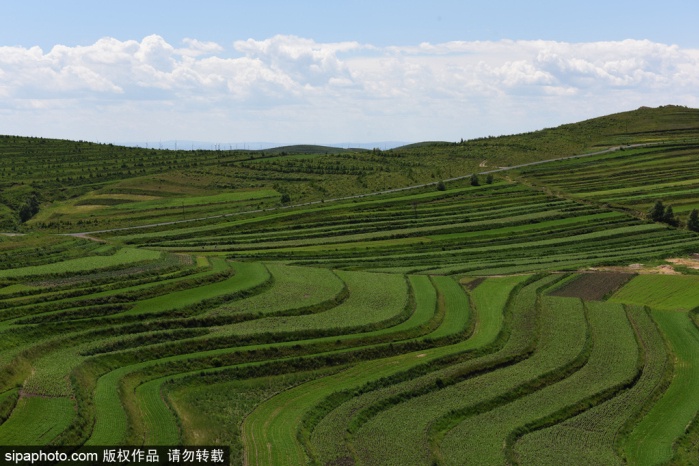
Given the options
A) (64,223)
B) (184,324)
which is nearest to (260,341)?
(184,324)

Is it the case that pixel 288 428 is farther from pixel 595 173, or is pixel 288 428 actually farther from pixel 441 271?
pixel 595 173

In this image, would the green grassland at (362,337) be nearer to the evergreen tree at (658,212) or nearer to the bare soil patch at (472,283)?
the bare soil patch at (472,283)

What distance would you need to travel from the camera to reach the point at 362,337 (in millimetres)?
60875

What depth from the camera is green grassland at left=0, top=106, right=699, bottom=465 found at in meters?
43.4

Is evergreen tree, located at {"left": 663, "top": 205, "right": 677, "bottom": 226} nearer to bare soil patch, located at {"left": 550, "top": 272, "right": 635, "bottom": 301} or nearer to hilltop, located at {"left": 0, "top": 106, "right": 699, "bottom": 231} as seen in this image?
bare soil patch, located at {"left": 550, "top": 272, "right": 635, "bottom": 301}

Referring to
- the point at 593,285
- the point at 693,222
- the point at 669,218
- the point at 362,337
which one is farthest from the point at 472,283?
the point at 669,218

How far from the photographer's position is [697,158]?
177 m

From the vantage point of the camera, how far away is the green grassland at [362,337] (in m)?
43.4

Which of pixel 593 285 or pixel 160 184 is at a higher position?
pixel 160 184

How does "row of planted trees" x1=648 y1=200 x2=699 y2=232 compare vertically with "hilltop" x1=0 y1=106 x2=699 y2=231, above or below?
below

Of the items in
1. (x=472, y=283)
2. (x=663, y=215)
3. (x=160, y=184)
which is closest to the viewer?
(x=472, y=283)

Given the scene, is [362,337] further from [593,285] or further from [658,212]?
[658,212]

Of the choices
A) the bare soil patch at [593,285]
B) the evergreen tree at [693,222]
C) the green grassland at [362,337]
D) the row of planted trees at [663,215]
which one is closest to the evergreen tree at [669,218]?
the row of planted trees at [663,215]

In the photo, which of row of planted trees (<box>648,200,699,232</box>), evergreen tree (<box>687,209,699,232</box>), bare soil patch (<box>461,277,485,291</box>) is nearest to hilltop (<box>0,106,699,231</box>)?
row of planted trees (<box>648,200,699,232</box>)
